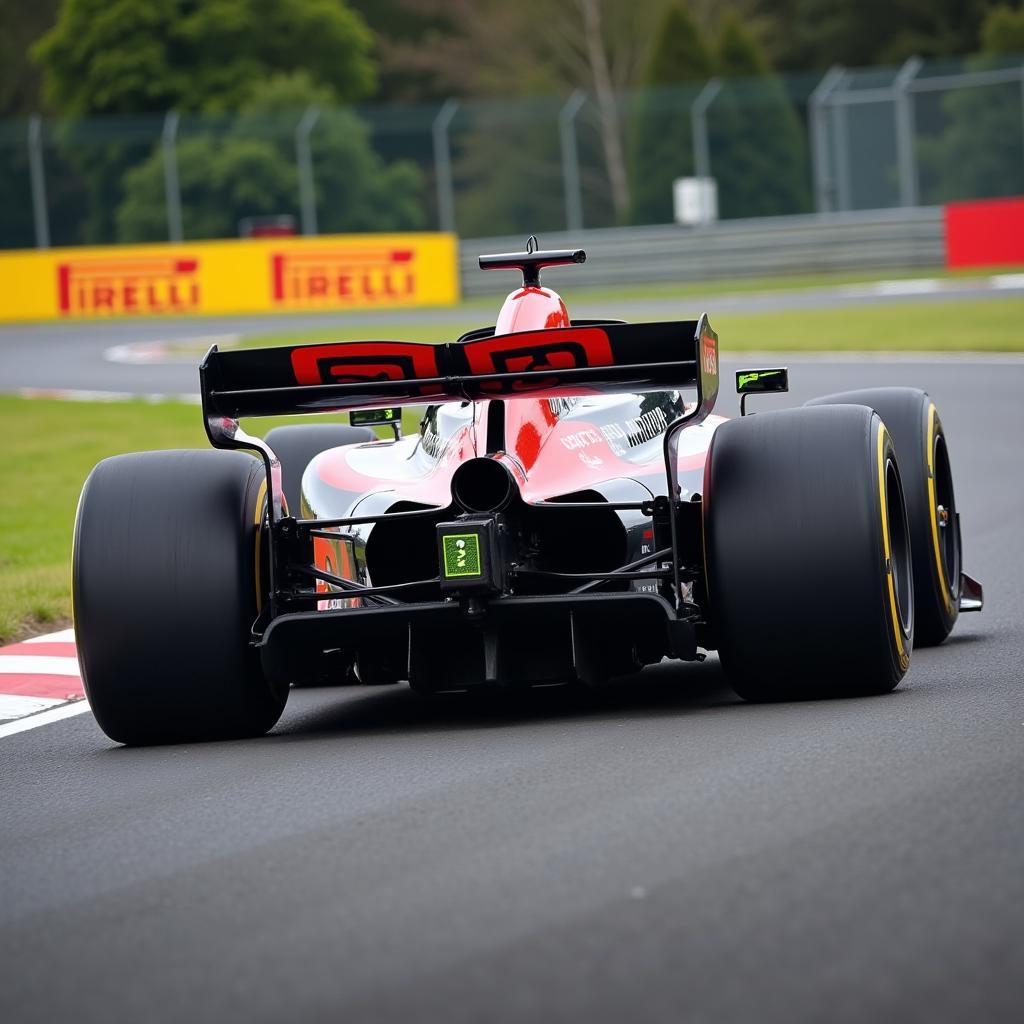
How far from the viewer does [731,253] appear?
37531 mm

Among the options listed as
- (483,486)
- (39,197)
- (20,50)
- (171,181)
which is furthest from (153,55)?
(483,486)

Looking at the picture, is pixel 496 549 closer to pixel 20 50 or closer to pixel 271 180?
pixel 271 180

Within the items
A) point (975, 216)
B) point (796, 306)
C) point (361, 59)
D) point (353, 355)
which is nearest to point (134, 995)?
point (353, 355)

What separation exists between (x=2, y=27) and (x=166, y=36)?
18128 mm

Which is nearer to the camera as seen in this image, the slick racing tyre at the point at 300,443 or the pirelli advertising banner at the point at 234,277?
the slick racing tyre at the point at 300,443

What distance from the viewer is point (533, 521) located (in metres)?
6.75

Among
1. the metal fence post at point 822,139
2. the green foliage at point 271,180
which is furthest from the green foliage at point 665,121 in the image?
the green foliage at point 271,180

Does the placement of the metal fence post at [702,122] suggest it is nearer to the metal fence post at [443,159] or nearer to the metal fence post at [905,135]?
the metal fence post at [905,135]

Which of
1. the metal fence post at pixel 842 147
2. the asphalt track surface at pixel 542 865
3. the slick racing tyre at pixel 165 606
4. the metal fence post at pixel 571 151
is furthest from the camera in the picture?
the metal fence post at pixel 571 151

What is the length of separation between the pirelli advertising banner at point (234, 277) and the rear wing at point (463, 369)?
30539 millimetres

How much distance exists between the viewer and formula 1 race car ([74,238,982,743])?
→ 639 centimetres

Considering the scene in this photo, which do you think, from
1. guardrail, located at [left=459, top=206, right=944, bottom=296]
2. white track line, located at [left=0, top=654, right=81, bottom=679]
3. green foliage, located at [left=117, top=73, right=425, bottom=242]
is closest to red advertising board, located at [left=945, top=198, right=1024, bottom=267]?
guardrail, located at [left=459, top=206, right=944, bottom=296]

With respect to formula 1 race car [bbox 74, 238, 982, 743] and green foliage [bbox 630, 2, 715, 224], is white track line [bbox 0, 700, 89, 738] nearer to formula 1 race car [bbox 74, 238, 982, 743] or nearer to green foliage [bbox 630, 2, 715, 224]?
formula 1 race car [bbox 74, 238, 982, 743]

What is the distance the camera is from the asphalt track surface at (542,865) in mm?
3664
